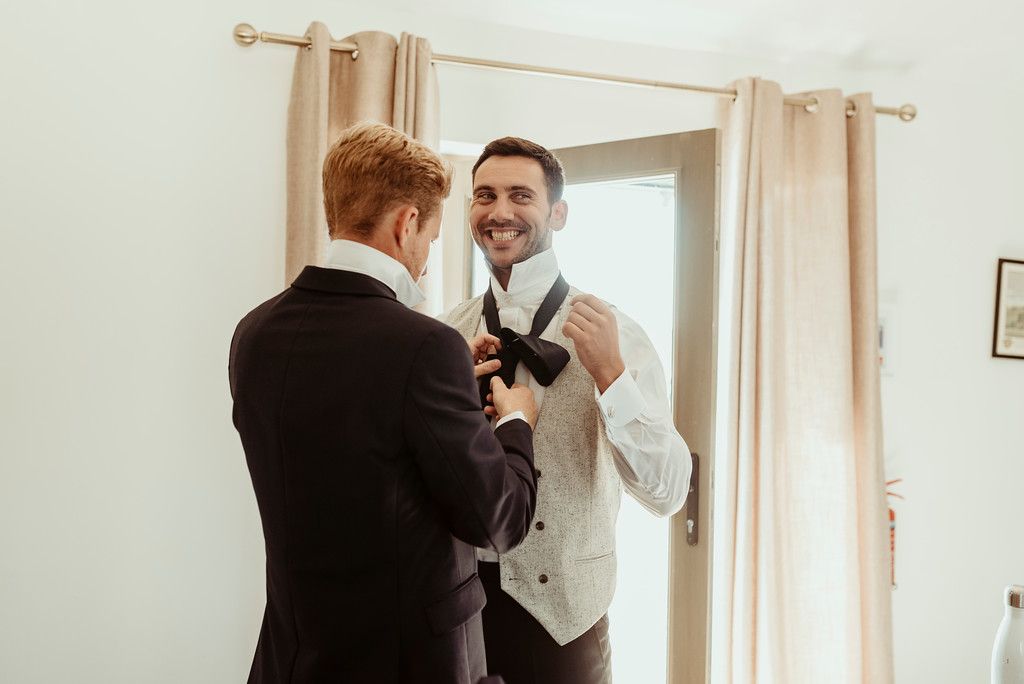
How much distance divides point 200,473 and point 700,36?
2.22 meters

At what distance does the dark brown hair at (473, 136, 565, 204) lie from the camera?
1680 millimetres

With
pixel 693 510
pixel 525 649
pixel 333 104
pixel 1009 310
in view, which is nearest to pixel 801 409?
pixel 693 510

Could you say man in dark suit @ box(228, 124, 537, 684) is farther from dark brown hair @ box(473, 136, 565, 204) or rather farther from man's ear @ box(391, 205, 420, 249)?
dark brown hair @ box(473, 136, 565, 204)

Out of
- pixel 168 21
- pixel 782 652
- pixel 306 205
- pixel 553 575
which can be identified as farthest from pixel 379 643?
pixel 168 21

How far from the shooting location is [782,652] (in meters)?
2.54

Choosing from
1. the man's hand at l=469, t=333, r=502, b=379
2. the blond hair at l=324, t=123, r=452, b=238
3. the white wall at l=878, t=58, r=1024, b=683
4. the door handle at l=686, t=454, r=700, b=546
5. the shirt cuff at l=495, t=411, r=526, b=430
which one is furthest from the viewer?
the white wall at l=878, t=58, r=1024, b=683

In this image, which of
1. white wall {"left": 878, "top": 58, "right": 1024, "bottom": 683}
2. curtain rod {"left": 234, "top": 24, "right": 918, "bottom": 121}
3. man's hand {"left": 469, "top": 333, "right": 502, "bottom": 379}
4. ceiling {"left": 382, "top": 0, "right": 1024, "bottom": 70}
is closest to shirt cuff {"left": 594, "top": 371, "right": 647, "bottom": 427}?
man's hand {"left": 469, "top": 333, "right": 502, "bottom": 379}

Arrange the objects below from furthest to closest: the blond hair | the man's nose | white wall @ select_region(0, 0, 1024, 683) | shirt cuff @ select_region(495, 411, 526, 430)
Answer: white wall @ select_region(0, 0, 1024, 683), the man's nose, shirt cuff @ select_region(495, 411, 526, 430), the blond hair

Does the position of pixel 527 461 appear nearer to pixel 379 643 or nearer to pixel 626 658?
pixel 379 643

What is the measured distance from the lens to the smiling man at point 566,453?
1484mm

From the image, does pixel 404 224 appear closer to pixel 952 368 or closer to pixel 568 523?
pixel 568 523

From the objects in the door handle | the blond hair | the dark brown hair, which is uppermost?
the dark brown hair

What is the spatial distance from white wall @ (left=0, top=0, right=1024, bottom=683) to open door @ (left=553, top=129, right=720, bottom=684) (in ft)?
1.00

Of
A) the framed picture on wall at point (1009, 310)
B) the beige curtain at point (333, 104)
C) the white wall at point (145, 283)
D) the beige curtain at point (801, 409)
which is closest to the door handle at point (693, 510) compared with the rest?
the beige curtain at point (801, 409)
